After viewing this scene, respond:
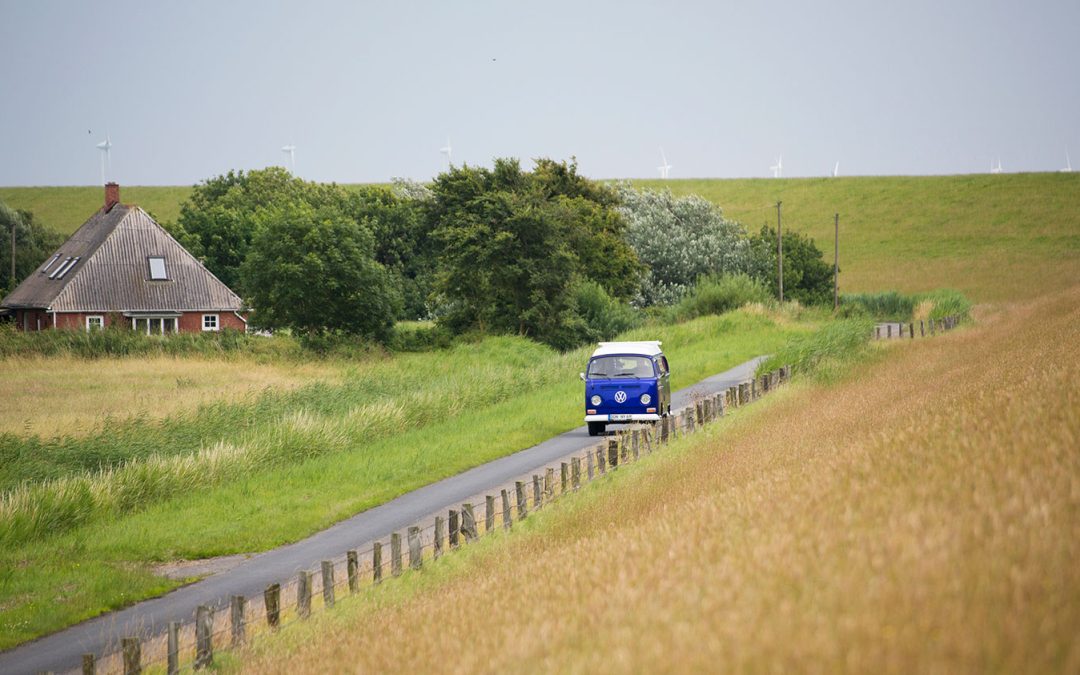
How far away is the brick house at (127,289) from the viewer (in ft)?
227

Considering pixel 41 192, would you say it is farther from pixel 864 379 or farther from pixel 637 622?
pixel 637 622

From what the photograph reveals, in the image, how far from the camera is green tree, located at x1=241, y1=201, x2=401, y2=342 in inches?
2458

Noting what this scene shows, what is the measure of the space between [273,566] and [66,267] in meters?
60.5

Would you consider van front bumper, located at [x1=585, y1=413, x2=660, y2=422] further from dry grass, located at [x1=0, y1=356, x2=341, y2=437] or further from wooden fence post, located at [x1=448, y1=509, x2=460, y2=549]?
wooden fence post, located at [x1=448, y1=509, x2=460, y2=549]

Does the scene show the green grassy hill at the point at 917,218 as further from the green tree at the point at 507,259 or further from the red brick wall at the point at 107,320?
the red brick wall at the point at 107,320

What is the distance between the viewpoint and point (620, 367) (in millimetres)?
33438

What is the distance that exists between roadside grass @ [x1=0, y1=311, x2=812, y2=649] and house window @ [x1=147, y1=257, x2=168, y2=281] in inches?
1362

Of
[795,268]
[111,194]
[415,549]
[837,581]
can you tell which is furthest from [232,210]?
[837,581]

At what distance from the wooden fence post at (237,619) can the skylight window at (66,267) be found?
213ft

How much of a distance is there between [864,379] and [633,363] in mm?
7794

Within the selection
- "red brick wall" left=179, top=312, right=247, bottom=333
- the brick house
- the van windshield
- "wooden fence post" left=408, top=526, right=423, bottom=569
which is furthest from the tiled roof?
"wooden fence post" left=408, top=526, right=423, bottom=569

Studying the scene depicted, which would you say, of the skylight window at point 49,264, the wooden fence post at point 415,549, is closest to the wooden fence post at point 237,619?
the wooden fence post at point 415,549

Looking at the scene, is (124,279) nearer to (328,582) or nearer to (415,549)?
(415,549)

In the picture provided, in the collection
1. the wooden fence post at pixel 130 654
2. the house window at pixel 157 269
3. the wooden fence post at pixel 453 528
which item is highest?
the house window at pixel 157 269
